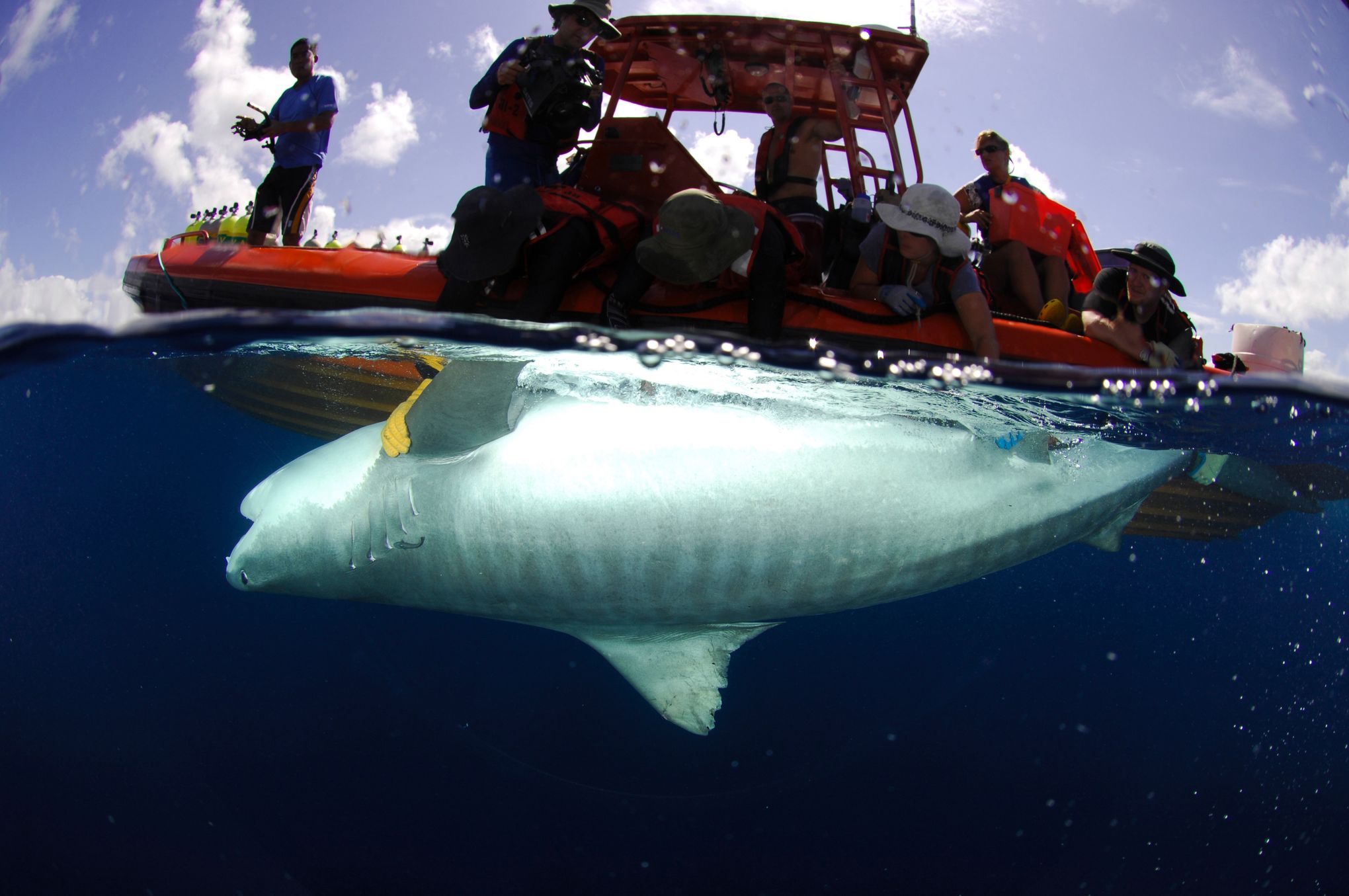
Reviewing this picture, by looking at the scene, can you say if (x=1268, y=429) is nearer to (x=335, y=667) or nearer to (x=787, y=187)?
(x=787, y=187)

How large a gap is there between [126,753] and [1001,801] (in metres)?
4.02

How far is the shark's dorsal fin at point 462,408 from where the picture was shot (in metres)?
A: 2.32

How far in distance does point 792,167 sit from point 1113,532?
2.68m

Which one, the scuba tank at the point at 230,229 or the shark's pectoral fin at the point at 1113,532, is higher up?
the scuba tank at the point at 230,229

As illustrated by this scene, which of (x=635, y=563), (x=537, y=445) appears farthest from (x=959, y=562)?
(x=537, y=445)

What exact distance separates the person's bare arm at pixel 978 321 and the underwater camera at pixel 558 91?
79.7 inches

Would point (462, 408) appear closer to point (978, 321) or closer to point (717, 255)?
point (717, 255)

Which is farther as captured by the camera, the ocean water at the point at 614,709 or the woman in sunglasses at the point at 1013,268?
the woman in sunglasses at the point at 1013,268

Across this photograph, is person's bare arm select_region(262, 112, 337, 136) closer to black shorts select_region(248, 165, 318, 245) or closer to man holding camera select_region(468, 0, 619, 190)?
→ black shorts select_region(248, 165, 318, 245)

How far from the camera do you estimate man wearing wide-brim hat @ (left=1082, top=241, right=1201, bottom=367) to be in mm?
2943

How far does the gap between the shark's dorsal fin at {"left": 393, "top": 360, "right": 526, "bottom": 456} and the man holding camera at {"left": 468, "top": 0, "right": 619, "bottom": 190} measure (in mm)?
1052

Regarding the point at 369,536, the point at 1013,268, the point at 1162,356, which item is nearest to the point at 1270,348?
the point at 1162,356

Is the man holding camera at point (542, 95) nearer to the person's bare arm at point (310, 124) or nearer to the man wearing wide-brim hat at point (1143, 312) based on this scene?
the person's bare arm at point (310, 124)

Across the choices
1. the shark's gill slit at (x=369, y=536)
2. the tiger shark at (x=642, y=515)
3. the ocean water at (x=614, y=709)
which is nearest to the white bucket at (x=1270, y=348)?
the ocean water at (x=614, y=709)
